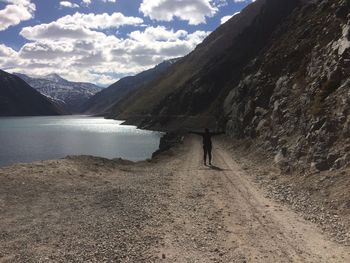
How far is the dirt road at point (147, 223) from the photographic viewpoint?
12.2 m

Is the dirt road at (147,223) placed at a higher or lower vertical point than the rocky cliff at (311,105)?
lower

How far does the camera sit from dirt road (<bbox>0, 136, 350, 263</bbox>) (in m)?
12.2

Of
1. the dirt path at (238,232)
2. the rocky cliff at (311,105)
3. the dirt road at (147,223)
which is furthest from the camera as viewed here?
the rocky cliff at (311,105)

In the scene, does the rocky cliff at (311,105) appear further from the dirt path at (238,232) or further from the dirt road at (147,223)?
the dirt path at (238,232)

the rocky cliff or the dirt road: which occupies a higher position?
the rocky cliff

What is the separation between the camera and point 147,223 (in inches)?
607

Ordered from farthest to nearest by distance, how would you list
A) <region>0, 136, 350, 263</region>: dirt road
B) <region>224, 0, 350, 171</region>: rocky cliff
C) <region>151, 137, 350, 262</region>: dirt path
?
<region>224, 0, 350, 171</region>: rocky cliff → <region>0, 136, 350, 263</region>: dirt road → <region>151, 137, 350, 262</region>: dirt path

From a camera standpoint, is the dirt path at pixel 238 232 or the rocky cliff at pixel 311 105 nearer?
the dirt path at pixel 238 232

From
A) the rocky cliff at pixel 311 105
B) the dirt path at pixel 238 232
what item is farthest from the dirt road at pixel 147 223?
the rocky cliff at pixel 311 105

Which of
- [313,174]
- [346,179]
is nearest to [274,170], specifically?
[313,174]

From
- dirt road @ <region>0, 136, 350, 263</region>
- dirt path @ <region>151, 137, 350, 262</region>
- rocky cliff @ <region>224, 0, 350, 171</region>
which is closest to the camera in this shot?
dirt path @ <region>151, 137, 350, 262</region>

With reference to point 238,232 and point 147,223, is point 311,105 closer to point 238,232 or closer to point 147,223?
point 238,232

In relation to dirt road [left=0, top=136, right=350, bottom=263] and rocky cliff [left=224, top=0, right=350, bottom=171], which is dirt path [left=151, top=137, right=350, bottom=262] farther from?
rocky cliff [left=224, top=0, right=350, bottom=171]

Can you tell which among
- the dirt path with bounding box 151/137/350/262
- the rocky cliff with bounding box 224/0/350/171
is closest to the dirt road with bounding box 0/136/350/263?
the dirt path with bounding box 151/137/350/262
